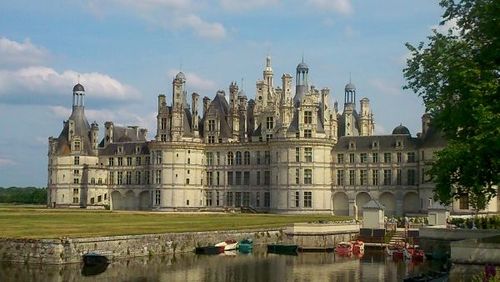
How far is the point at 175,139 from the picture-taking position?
8400 centimetres

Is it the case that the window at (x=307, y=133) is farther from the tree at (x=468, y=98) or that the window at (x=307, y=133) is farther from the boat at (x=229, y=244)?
the tree at (x=468, y=98)

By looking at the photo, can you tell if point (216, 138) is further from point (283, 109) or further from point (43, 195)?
point (43, 195)

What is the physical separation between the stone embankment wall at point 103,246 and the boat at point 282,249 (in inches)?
125

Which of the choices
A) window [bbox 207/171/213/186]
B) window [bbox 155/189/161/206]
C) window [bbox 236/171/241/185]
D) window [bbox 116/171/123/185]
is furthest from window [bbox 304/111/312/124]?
window [bbox 116/171/123/185]

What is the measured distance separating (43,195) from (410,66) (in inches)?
4070

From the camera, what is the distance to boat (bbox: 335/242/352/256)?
4772cm

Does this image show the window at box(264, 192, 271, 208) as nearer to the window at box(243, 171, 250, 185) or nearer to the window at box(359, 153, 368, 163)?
the window at box(243, 171, 250, 185)

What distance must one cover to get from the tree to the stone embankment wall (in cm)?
1889

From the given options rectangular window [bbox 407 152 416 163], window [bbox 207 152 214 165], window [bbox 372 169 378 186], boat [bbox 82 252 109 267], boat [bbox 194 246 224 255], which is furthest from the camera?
window [bbox 207 152 214 165]

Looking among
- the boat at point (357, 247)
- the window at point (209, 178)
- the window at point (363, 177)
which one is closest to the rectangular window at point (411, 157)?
the window at point (363, 177)

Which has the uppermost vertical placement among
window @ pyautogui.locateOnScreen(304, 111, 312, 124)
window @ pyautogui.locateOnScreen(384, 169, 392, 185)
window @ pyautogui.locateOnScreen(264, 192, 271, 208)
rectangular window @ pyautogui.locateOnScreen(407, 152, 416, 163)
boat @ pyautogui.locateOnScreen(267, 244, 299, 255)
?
window @ pyautogui.locateOnScreen(304, 111, 312, 124)

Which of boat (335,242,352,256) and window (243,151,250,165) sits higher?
window (243,151,250,165)

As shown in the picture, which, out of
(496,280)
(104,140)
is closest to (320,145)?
(104,140)

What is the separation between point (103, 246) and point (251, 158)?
4524cm
